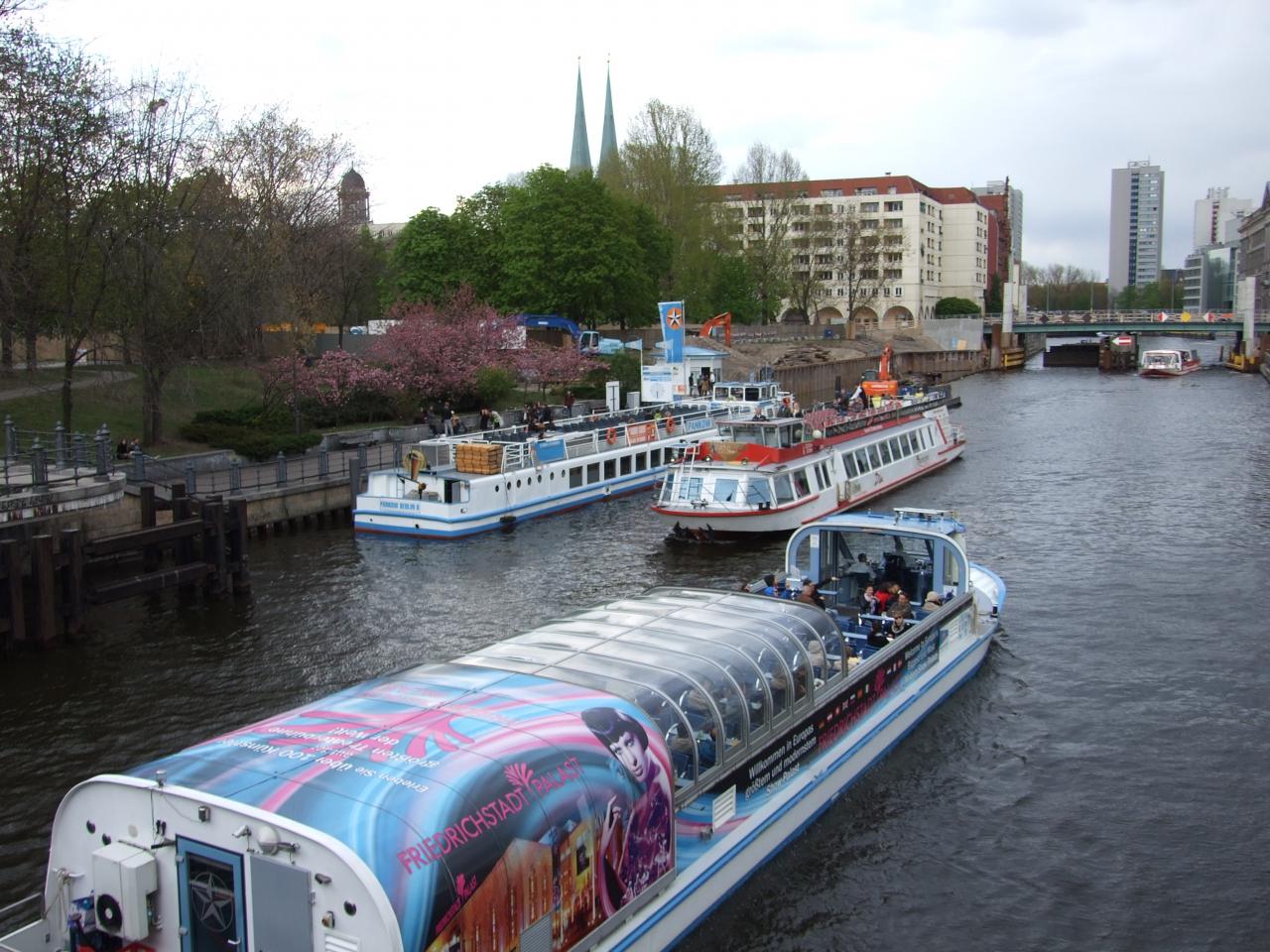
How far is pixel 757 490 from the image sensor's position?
119 ft

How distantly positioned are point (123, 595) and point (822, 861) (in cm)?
1832

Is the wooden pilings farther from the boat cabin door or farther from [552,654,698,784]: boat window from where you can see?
the boat cabin door

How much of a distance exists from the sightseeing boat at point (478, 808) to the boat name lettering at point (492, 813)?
0.06ft

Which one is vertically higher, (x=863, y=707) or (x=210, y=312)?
(x=210, y=312)

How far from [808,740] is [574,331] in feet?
229

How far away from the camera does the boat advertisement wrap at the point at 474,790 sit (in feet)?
29.2

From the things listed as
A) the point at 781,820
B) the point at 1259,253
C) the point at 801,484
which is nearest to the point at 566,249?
the point at 801,484

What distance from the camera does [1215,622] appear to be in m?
26.4

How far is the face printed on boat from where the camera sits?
11.1m

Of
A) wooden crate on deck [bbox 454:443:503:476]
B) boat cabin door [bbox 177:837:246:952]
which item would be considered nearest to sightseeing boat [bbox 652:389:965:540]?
wooden crate on deck [bbox 454:443:503:476]

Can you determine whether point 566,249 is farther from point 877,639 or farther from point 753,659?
point 753,659

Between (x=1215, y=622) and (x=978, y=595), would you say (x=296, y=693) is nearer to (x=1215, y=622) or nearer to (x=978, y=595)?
(x=978, y=595)

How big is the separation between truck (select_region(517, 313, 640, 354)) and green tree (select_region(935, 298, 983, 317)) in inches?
3139

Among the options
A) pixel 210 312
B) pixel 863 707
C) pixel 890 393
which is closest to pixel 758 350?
pixel 890 393
